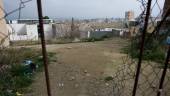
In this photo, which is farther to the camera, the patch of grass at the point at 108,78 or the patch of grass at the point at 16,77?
the patch of grass at the point at 108,78

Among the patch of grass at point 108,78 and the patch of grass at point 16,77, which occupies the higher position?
the patch of grass at point 16,77

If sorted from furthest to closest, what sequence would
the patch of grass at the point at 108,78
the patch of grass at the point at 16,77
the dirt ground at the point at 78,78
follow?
the patch of grass at the point at 108,78 < the dirt ground at the point at 78,78 < the patch of grass at the point at 16,77

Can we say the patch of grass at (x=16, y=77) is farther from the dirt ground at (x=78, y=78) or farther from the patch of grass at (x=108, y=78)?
the patch of grass at (x=108, y=78)

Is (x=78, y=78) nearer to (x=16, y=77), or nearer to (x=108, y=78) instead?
(x=108, y=78)

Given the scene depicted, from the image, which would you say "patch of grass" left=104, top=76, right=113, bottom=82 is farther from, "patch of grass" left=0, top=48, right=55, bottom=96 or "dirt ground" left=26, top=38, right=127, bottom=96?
"patch of grass" left=0, top=48, right=55, bottom=96

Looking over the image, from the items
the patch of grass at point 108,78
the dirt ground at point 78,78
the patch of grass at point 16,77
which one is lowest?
the dirt ground at point 78,78

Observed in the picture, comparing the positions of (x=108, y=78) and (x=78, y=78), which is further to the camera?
(x=78, y=78)

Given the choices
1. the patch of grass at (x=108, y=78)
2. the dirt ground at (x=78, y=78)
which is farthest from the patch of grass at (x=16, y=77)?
the patch of grass at (x=108, y=78)

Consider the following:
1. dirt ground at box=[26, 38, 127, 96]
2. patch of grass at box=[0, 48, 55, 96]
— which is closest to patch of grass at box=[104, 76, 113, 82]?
dirt ground at box=[26, 38, 127, 96]

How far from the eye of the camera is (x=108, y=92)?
135 inches

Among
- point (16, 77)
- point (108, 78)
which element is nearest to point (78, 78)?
point (108, 78)

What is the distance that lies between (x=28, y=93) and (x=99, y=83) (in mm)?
1187

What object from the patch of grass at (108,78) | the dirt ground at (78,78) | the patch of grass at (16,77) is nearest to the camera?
the patch of grass at (16,77)

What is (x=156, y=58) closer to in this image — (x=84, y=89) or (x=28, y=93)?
(x=84, y=89)
